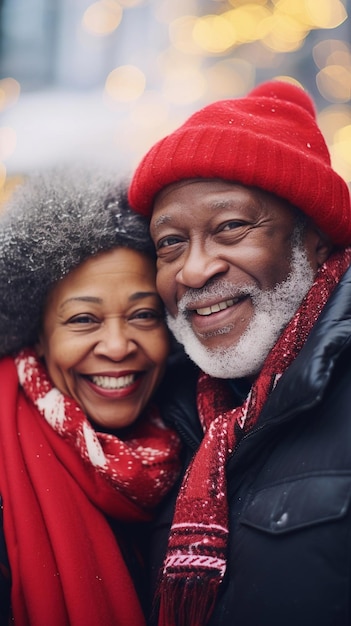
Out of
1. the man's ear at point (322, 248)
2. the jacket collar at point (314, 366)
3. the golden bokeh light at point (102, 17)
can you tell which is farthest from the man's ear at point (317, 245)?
the golden bokeh light at point (102, 17)

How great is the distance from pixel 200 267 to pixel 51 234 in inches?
24.1

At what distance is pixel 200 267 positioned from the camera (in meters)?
2.09

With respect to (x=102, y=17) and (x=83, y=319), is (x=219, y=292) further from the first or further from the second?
(x=102, y=17)

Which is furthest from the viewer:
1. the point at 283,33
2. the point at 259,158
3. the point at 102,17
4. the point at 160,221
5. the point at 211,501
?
the point at 102,17

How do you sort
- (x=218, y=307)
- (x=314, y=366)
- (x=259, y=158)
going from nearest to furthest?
(x=314, y=366) → (x=259, y=158) → (x=218, y=307)

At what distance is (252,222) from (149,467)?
3.23ft

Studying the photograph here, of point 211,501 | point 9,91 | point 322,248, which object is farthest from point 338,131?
point 211,501

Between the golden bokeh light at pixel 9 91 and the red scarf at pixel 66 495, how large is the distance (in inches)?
154

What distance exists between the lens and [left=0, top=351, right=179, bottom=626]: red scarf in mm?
1938

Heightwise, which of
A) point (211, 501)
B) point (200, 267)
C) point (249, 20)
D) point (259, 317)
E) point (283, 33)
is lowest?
point (211, 501)

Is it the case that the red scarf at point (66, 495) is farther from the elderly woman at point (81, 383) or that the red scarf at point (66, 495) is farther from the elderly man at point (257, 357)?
the elderly man at point (257, 357)

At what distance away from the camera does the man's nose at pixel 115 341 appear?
90.4 inches

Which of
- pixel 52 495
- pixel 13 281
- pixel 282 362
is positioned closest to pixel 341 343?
pixel 282 362

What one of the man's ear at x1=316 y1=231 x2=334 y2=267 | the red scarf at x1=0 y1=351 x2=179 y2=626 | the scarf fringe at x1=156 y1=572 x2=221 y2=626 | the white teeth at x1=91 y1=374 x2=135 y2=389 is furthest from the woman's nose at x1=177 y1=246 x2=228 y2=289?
the scarf fringe at x1=156 y1=572 x2=221 y2=626
